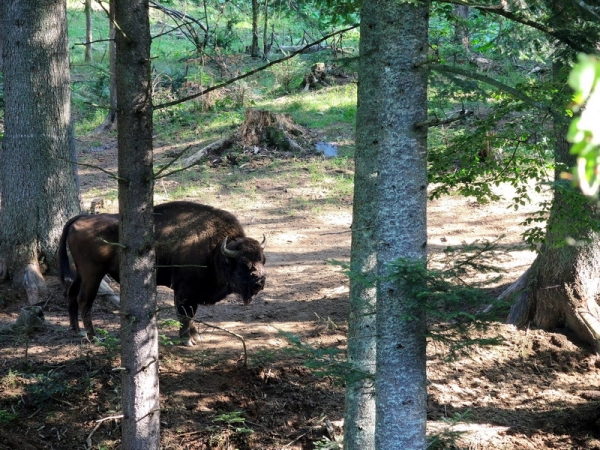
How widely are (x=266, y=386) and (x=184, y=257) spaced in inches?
88.2

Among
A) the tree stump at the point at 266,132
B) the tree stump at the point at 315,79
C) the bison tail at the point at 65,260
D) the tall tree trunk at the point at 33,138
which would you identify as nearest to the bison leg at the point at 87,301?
the bison tail at the point at 65,260

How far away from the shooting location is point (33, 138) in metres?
9.93

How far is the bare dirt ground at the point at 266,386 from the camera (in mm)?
7691

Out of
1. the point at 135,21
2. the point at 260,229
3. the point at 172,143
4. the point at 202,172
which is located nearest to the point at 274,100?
the point at 172,143

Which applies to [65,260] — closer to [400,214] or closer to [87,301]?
[87,301]

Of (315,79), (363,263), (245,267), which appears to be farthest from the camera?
(315,79)

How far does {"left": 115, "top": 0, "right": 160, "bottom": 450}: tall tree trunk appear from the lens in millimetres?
5660

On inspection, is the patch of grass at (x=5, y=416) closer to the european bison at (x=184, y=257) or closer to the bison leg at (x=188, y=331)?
the european bison at (x=184, y=257)

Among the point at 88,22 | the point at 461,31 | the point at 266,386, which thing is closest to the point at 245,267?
the point at 266,386

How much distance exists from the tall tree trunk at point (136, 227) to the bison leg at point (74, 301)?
3.27 m

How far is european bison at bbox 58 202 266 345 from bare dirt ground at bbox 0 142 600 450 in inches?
21.6

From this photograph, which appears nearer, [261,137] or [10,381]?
[10,381]

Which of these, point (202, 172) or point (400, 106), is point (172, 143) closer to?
point (202, 172)

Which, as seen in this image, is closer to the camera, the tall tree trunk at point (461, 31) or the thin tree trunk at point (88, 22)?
the tall tree trunk at point (461, 31)
